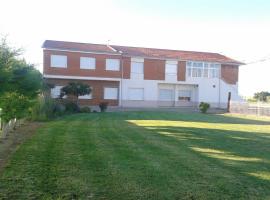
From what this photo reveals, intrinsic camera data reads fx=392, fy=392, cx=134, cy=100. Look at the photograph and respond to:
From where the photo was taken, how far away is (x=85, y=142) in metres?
12.8

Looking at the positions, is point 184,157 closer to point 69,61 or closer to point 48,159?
point 48,159

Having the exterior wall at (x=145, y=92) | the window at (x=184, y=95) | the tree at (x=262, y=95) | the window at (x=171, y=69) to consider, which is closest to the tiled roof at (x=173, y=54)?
the window at (x=171, y=69)

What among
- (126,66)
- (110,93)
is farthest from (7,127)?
(126,66)

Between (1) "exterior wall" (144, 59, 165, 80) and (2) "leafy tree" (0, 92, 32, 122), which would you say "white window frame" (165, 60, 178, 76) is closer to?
(1) "exterior wall" (144, 59, 165, 80)

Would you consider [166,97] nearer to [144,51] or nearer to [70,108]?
[144,51]

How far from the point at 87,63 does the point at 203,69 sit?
49.4ft

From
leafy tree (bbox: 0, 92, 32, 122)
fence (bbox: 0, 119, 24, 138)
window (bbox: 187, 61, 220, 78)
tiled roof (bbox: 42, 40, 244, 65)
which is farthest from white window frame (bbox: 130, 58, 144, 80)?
leafy tree (bbox: 0, 92, 32, 122)

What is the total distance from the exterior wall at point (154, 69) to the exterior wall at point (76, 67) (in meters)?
3.67

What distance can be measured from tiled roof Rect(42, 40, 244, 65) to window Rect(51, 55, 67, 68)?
3.15ft

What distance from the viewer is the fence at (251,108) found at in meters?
36.5

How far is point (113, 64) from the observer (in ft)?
145

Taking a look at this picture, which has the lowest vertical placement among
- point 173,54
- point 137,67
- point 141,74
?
point 141,74

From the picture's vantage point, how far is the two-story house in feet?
139

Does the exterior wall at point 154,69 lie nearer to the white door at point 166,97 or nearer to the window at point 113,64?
the white door at point 166,97
